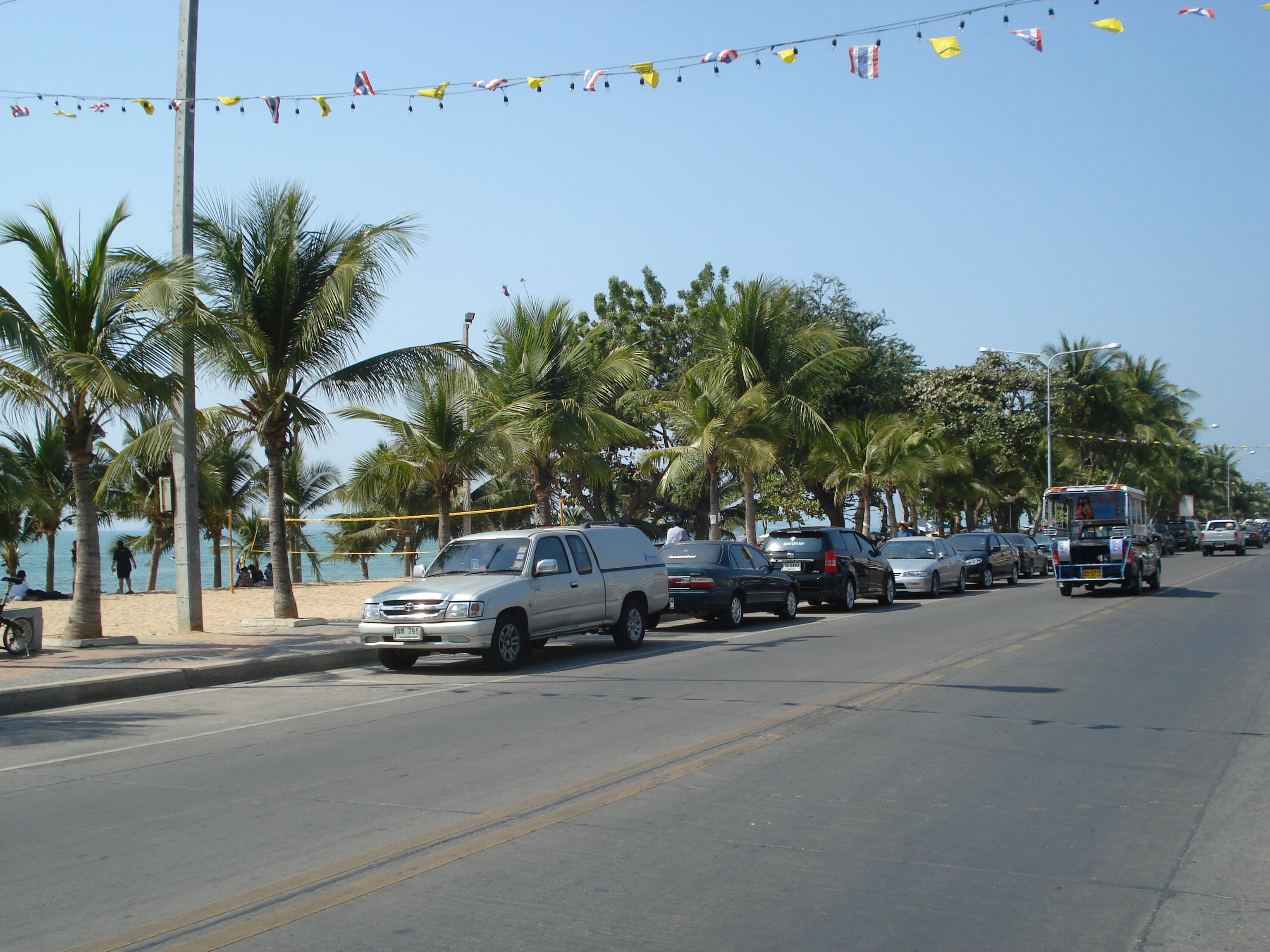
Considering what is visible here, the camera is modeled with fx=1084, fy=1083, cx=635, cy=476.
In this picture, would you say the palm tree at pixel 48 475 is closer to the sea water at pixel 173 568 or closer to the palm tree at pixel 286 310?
the sea water at pixel 173 568

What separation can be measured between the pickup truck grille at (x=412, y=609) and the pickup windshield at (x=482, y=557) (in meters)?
1.06

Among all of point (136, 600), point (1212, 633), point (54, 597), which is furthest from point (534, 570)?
point (54, 597)

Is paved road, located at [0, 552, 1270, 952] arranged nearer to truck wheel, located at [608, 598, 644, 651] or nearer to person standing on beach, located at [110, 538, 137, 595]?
truck wheel, located at [608, 598, 644, 651]

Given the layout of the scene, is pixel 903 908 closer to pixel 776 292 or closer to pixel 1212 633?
pixel 1212 633

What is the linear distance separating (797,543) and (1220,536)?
41.2 m

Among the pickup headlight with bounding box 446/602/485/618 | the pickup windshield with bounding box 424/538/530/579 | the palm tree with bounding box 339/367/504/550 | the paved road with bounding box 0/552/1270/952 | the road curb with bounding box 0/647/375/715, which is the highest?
the palm tree with bounding box 339/367/504/550

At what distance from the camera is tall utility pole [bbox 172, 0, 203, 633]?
16625mm

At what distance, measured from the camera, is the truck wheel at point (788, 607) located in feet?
67.2

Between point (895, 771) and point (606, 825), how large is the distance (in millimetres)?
2315

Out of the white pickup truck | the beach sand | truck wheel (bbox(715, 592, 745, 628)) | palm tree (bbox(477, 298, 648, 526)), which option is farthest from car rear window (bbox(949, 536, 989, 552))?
the white pickup truck

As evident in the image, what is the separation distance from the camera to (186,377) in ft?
54.7

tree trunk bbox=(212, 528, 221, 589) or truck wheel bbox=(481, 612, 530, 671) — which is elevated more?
tree trunk bbox=(212, 528, 221, 589)

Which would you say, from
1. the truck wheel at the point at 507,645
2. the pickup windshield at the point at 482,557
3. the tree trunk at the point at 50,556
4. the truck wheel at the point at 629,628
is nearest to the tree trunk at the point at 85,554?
the pickup windshield at the point at 482,557

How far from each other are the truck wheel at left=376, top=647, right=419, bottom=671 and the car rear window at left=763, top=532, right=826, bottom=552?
10980mm
